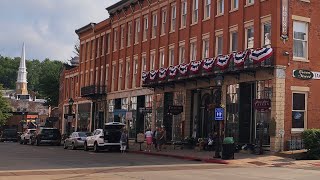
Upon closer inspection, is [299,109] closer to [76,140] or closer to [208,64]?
[208,64]

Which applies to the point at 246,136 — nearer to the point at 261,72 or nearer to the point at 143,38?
the point at 261,72

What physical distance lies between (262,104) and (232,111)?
15.1 ft

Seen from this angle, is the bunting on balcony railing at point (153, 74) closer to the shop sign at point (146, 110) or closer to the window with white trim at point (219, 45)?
the shop sign at point (146, 110)

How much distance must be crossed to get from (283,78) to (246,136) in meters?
4.55

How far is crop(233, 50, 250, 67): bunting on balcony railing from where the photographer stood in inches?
1169

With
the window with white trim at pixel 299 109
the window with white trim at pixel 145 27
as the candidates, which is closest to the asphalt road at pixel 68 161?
the window with white trim at pixel 299 109

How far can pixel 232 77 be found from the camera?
32.6m

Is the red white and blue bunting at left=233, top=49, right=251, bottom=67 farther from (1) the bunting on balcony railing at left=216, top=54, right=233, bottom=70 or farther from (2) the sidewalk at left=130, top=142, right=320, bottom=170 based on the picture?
(2) the sidewalk at left=130, top=142, right=320, bottom=170

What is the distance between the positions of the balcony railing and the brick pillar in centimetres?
2847

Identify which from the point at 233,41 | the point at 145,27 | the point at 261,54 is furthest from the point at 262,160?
the point at 145,27

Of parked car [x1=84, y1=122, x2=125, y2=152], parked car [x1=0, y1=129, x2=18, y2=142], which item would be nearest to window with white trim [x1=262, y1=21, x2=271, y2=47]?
parked car [x1=84, y1=122, x2=125, y2=152]

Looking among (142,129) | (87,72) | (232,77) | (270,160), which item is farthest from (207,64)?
(87,72)

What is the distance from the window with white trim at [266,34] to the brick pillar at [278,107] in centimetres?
→ 210

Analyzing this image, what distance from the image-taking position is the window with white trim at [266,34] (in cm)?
3009
